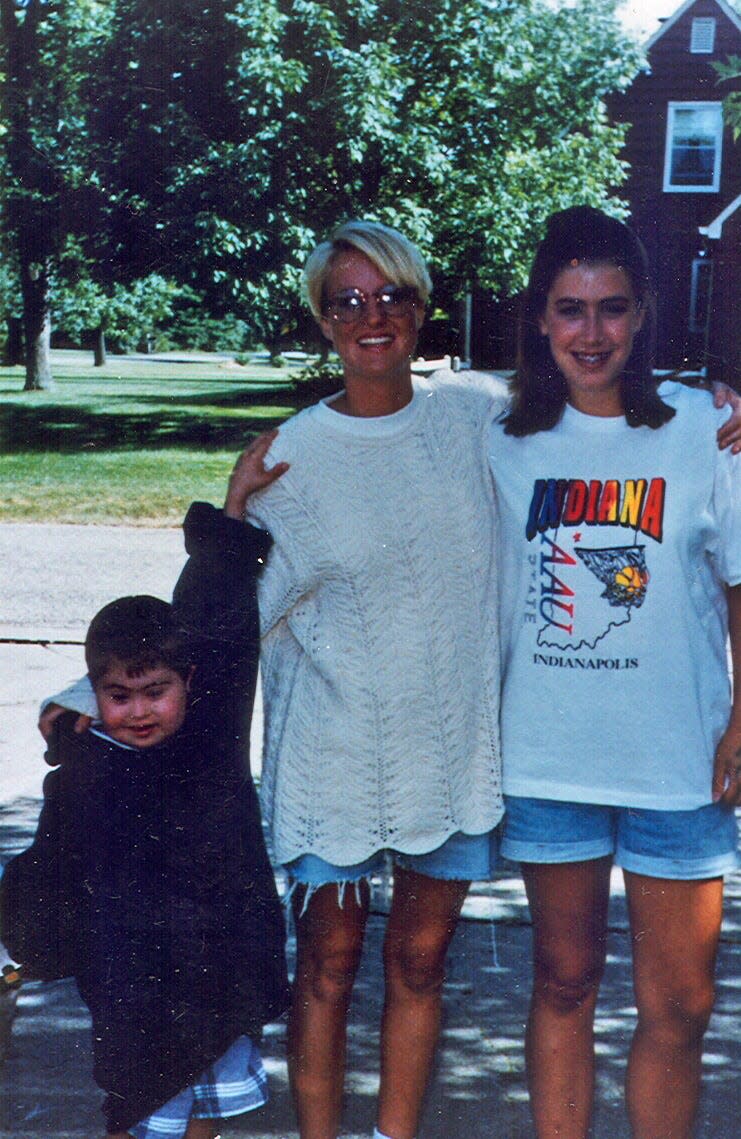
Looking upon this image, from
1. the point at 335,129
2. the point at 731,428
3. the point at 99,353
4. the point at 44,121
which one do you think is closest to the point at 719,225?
the point at 335,129

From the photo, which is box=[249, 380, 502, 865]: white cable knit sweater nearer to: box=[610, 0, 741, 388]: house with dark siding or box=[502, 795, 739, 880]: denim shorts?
box=[502, 795, 739, 880]: denim shorts

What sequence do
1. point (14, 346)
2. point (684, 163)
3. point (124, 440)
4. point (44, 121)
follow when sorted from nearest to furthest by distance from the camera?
point (44, 121)
point (124, 440)
point (684, 163)
point (14, 346)

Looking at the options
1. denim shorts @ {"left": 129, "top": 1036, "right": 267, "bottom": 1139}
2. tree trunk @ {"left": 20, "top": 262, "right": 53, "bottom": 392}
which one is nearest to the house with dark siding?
tree trunk @ {"left": 20, "top": 262, "right": 53, "bottom": 392}

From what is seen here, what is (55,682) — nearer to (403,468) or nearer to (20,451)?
(403,468)

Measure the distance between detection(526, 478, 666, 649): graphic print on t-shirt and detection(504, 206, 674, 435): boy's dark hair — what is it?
0.44 ft

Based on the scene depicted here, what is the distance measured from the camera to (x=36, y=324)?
1936 cm

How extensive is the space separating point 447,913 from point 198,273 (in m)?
10.6

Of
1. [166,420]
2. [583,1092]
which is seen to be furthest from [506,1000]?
[166,420]

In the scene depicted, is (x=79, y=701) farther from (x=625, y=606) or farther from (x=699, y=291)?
(x=699, y=291)

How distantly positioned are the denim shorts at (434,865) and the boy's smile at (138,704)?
352 millimetres

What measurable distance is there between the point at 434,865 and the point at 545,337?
0.98 m

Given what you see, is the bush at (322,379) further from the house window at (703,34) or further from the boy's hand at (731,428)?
the boy's hand at (731,428)

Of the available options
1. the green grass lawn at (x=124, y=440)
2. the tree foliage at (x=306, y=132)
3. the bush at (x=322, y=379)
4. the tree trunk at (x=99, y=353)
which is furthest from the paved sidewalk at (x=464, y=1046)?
the tree trunk at (x=99, y=353)

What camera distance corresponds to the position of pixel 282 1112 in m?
2.92
